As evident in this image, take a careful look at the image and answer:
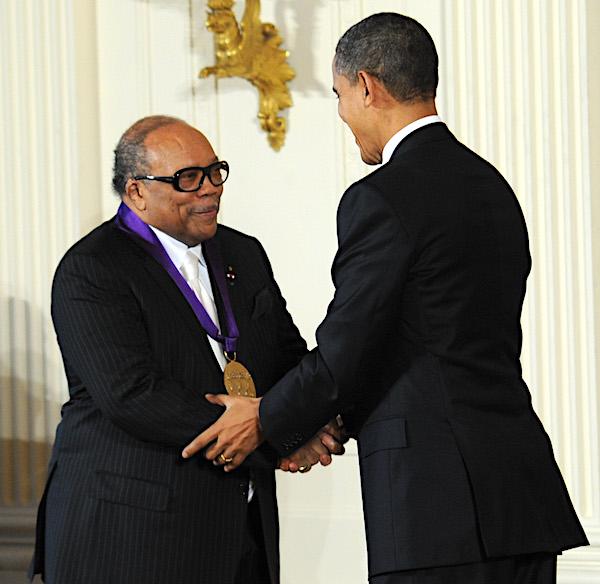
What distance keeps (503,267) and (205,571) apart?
44.6 inches

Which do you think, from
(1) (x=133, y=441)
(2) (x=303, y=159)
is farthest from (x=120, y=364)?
(2) (x=303, y=159)

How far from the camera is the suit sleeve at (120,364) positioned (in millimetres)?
3201

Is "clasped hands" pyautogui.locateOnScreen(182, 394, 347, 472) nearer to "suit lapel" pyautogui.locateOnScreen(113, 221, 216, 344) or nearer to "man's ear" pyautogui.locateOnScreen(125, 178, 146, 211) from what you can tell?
"suit lapel" pyautogui.locateOnScreen(113, 221, 216, 344)

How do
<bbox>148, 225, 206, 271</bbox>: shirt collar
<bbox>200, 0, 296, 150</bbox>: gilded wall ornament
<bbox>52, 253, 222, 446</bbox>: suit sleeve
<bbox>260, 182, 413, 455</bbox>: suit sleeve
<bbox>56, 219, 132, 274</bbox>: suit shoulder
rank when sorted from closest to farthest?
<bbox>260, 182, 413, 455</bbox>: suit sleeve
<bbox>52, 253, 222, 446</bbox>: suit sleeve
<bbox>56, 219, 132, 274</bbox>: suit shoulder
<bbox>148, 225, 206, 271</bbox>: shirt collar
<bbox>200, 0, 296, 150</bbox>: gilded wall ornament

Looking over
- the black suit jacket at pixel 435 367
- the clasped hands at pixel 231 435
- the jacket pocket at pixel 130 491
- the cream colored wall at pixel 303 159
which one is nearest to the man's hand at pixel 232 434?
the clasped hands at pixel 231 435

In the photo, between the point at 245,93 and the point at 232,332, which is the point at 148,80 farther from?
the point at 232,332

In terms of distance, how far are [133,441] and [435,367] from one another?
0.90 m

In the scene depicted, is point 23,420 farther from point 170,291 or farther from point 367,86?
point 367,86

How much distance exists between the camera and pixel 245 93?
16.7 ft

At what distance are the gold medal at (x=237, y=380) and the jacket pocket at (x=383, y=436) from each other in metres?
0.53

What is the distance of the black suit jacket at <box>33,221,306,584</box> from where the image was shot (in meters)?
3.22

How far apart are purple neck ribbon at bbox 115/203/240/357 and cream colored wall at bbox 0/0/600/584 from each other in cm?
157

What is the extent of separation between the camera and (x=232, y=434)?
323 centimetres

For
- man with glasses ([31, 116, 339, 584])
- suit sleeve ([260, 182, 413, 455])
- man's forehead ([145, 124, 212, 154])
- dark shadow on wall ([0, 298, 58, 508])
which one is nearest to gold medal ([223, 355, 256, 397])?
man with glasses ([31, 116, 339, 584])
